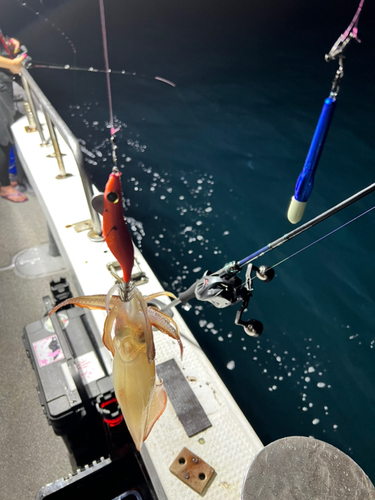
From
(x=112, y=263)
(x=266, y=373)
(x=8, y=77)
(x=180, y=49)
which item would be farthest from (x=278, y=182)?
(x=180, y=49)

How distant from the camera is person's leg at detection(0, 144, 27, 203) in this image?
12.2 feet

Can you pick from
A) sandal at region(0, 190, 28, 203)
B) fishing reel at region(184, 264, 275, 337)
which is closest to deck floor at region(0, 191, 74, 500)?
sandal at region(0, 190, 28, 203)

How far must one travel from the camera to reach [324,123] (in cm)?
85

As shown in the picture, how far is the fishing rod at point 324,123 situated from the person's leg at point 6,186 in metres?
3.55

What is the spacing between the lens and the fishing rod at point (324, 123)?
0.74 meters

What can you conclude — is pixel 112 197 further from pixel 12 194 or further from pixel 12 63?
pixel 12 194

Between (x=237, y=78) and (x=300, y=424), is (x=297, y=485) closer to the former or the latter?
(x=300, y=424)

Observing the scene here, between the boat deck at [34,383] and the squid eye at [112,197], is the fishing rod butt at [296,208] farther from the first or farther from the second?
the boat deck at [34,383]

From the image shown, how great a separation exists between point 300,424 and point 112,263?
5.21 feet

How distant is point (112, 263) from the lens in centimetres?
207

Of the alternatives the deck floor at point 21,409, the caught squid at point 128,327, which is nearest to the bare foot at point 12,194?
the deck floor at point 21,409

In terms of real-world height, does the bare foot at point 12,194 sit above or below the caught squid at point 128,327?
below

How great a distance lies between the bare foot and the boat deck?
0.26 meters

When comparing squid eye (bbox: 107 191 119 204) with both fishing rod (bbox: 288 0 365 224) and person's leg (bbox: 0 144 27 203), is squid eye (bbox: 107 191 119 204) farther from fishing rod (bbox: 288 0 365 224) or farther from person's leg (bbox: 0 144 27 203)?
person's leg (bbox: 0 144 27 203)
